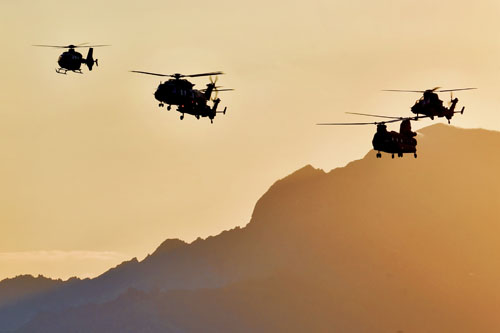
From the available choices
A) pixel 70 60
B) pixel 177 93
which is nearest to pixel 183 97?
pixel 177 93

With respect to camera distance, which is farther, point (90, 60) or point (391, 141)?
point (90, 60)

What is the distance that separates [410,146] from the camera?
170 meters

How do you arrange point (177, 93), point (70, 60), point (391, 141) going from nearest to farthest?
point (177, 93) < point (391, 141) < point (70, 60)

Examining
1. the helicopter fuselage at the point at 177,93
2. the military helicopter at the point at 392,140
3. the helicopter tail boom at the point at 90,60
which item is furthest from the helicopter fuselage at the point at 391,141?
the helicopter tail boom at the point at 90,60

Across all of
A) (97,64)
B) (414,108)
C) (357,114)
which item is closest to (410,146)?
(414,108)

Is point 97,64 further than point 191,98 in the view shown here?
Yes

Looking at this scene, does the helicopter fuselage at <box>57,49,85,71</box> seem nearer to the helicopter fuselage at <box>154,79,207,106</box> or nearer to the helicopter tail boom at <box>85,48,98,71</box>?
the helicopter tail boom at <box>85,48,98,71</box>

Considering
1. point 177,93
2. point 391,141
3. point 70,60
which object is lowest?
point 391,141

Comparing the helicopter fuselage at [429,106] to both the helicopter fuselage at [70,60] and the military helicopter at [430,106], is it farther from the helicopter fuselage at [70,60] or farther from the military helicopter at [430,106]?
the helicopter fuselage at [70,60]

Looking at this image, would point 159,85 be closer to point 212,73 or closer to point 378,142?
point 212,73

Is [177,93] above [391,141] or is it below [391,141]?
above

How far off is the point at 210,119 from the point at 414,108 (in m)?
33.5

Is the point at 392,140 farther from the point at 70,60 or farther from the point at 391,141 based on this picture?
the point at 70,60

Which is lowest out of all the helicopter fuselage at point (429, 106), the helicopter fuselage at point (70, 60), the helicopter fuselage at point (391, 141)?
the helicopter fuselage at point (391, 141)
